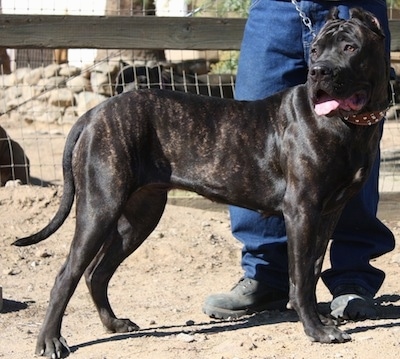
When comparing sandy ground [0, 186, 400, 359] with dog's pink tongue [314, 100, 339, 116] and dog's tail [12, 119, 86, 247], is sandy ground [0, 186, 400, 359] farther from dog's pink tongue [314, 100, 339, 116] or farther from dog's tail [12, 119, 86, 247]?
dog's pink tongue [314, 100, 339, 116]

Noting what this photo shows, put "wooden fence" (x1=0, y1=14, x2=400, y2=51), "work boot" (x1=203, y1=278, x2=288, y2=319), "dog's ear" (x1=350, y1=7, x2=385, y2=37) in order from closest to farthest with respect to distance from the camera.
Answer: "dog's ear" (x1=350, y1=7, x2=385, y2=37) → "work boot" (x1=203, y1=278, x2=288, y2=319) → "wooden fence" (x1=0, y1=14, x2=400, y2=51)

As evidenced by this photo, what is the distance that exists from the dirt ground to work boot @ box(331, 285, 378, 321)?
0.07 meters

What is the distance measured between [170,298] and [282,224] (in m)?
1.05

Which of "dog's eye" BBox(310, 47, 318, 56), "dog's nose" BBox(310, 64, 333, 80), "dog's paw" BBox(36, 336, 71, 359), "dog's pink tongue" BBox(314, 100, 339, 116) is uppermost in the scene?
"dog's eye" BBox(310, 47, 318, 56)

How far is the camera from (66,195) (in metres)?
4.80

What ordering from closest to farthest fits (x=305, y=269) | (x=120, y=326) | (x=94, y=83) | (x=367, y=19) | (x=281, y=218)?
(x=367, y=19)
(x=305, y=269)
(x=120, y=326)
(x=281, y=218)
(x=94, y=83)

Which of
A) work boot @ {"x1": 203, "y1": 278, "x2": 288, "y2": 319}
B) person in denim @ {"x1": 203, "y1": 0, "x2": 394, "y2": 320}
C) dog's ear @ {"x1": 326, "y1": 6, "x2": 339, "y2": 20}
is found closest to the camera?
dog's ear @ {"x1": 326, "y1": 6, "x2": 339, "y2": 20}

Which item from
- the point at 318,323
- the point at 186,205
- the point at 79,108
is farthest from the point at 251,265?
the point at 79,108

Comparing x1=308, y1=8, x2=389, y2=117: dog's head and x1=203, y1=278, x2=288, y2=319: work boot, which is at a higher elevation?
x1=308, y1=8, x2=389, y2=117: dog's head

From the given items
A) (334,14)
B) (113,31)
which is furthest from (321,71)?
(113,31)

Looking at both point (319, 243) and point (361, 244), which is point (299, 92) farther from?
point (361, 244)

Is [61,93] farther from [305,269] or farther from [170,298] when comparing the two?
[305,269]

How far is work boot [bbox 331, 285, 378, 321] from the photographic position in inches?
199

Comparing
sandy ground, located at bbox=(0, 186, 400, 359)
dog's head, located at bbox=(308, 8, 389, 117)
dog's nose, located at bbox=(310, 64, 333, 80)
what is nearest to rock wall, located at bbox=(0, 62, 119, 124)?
sandy ground, located at bbox=(0, 186, 400, 359)
